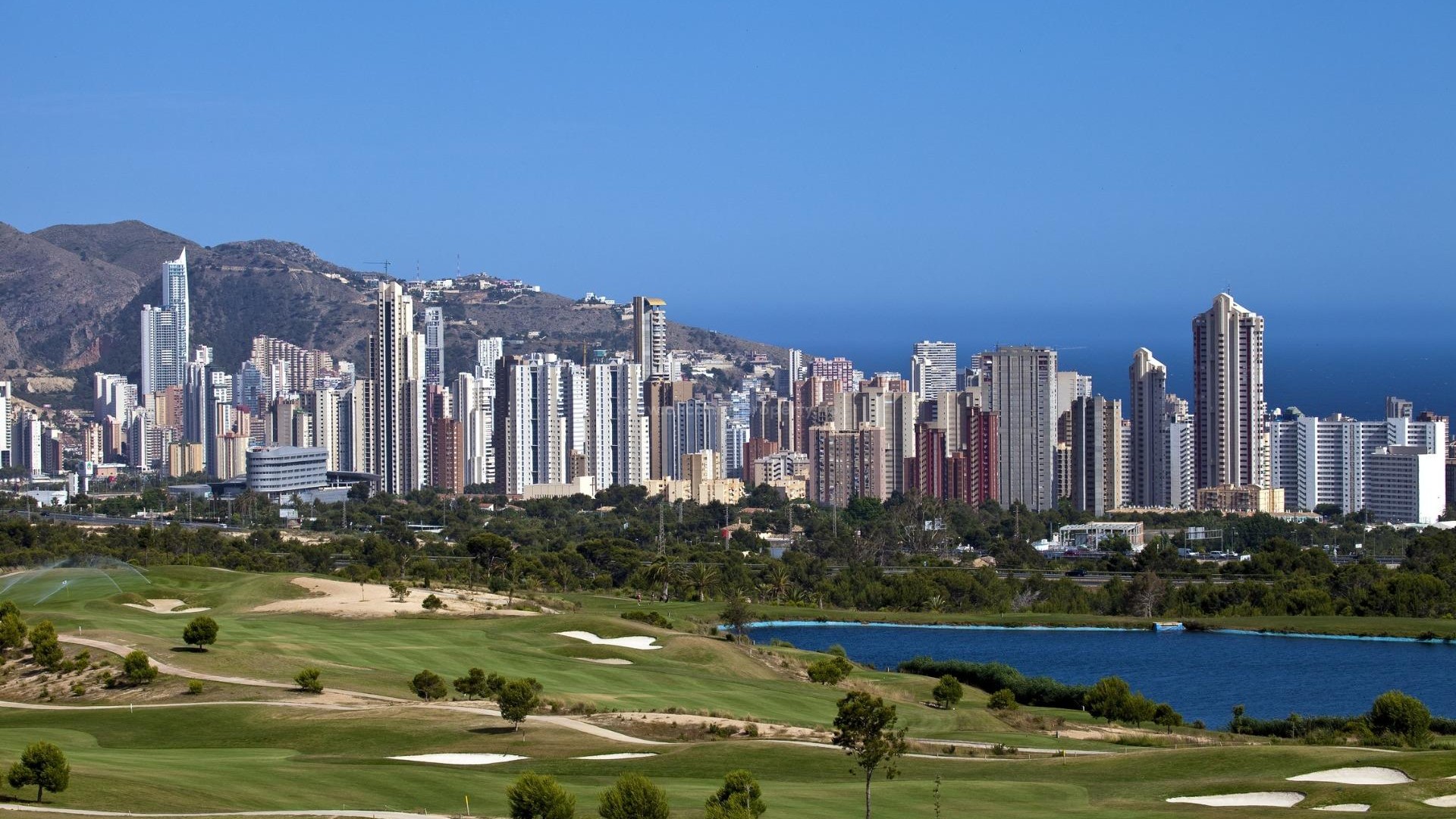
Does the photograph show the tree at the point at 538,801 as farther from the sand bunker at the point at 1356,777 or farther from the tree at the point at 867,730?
the sand bunker at the point at 1356,777

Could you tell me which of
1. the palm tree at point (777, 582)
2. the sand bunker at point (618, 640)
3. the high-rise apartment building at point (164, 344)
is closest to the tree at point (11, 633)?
the sand bunker at point (618, 640)

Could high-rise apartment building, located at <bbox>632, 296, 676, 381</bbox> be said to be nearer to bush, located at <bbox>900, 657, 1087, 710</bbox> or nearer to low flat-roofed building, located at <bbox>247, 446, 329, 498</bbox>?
low flat-roofed building, located at <bbox>247, 446, 329, 498</bbox>

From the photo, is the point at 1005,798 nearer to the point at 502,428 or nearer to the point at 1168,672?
the point at 1168,672

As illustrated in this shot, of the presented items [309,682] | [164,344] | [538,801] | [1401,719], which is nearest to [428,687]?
[309,682]

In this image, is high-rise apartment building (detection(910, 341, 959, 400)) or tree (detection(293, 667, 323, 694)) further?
high-rise apartment building (detection(910, 341, 959, 400))

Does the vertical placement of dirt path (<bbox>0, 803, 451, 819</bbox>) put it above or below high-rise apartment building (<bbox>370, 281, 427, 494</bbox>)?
below

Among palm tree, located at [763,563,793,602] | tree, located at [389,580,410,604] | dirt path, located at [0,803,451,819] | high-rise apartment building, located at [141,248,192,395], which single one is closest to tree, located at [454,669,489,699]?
dirt path, located at [0,803,451,819]

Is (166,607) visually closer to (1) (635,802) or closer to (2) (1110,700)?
(2) (1110,700)
